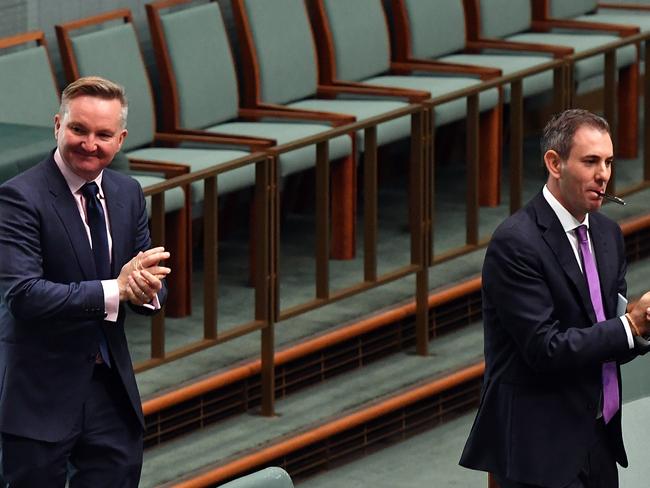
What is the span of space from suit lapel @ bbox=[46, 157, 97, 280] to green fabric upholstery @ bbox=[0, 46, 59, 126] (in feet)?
7.98

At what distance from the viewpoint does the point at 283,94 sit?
22.3ft

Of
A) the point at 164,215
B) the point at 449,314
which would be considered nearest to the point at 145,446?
the point at 164,215

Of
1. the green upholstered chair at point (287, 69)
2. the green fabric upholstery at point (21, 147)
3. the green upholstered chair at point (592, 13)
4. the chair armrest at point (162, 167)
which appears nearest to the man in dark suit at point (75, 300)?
the green fabric upholstery at point (21, 147)

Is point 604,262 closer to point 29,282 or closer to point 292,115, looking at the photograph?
point 29,282

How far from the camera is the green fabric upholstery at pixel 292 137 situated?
20.3 feet

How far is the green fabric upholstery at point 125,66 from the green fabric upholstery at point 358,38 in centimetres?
96

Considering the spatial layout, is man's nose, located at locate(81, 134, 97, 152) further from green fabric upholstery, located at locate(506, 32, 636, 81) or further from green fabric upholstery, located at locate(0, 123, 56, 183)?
green fabric upholstery, located at locate(506, 32, 636, 81)

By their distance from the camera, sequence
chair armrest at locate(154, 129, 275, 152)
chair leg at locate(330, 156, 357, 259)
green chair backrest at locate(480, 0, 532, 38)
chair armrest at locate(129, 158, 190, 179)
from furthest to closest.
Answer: green chair backrest at locate(480, 0, 532, 38) → chair leg at locate(330, 156, 357, 259) → chair armrest at locate(154, 129, 275, 152) → chair armrest at locate(129, 158, 190, 179)

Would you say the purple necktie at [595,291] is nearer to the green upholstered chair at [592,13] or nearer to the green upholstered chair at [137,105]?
the green upholstered chair at [137,105]

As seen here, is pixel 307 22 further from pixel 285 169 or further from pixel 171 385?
pixel 171 385

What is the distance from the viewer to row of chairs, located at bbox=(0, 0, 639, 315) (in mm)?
5992

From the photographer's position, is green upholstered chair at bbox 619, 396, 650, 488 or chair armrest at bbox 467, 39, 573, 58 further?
chair armrest at bbox 467, 39, 573, 58

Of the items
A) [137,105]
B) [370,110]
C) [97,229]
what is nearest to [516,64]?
[370,110]

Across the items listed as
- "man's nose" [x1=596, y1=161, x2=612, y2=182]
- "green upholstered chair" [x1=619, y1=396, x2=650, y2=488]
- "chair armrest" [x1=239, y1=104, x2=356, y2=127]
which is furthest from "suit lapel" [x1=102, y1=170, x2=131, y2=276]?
"chair armrest" [x1=239, y1=104, x2=356, y2=127]
